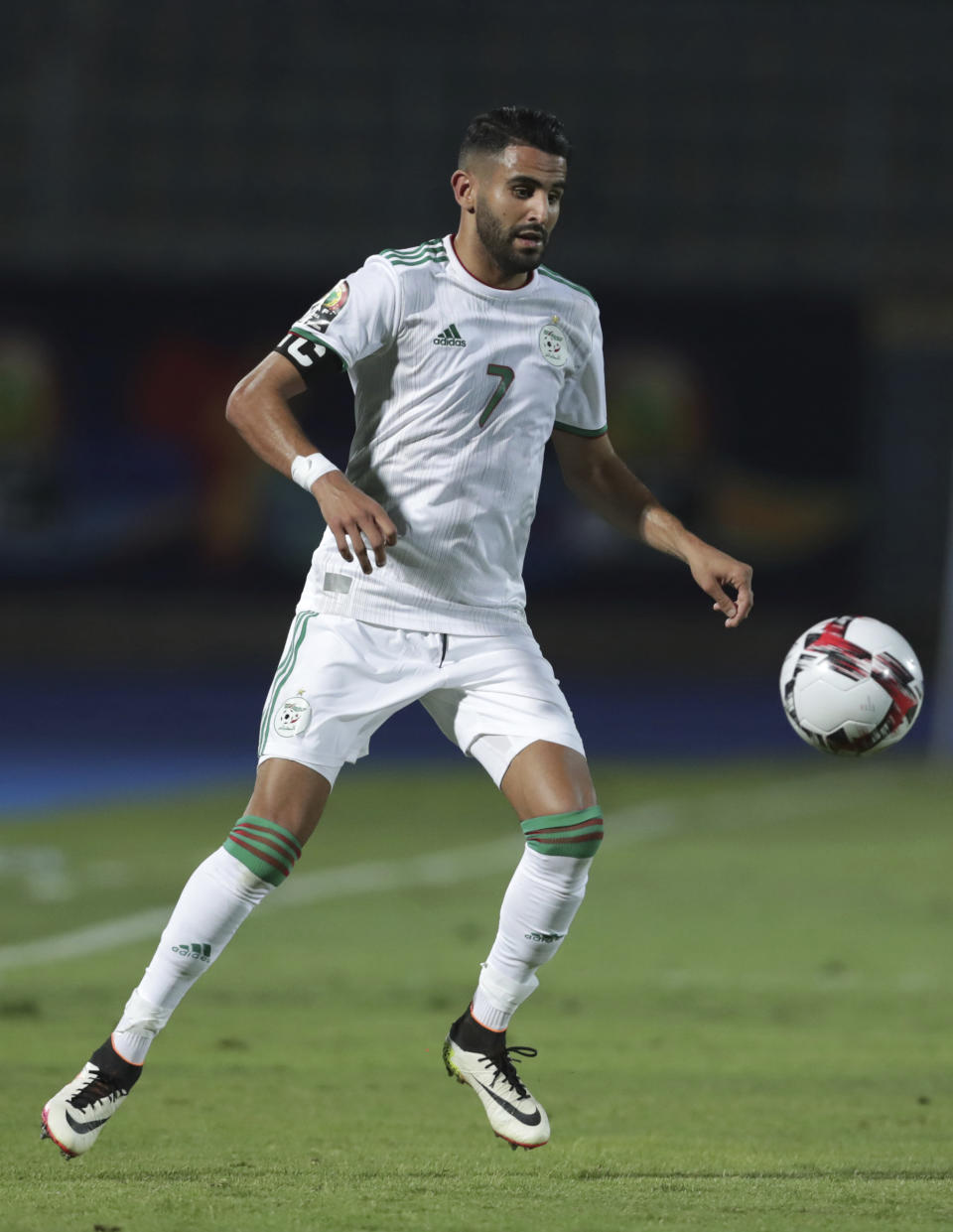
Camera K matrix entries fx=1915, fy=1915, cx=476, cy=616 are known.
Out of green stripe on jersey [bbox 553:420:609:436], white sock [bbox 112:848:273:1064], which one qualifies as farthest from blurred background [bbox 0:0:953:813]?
white sock [bbox 112:848:273:1064]

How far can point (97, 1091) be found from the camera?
185 inches

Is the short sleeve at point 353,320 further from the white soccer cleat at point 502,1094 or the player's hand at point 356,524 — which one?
the white soccer cleat at point 502,1094

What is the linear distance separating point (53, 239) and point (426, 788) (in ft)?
40.3

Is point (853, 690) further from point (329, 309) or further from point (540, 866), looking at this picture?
point (329, 309)

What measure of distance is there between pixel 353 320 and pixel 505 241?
1.47 ft

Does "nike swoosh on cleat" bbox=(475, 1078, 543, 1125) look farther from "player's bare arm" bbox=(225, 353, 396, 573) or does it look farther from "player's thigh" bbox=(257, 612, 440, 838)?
"player's bare arm" bbox=(225, 353, 396, 573)

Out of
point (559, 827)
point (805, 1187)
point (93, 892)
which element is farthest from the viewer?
point (93, 892)

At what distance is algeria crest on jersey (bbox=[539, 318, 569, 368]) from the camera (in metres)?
5.05

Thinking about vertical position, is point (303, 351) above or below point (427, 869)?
above

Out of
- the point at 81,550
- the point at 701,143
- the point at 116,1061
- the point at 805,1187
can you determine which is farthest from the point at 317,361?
the point at 701,143

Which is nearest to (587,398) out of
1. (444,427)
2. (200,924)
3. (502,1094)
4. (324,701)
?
(444,427)

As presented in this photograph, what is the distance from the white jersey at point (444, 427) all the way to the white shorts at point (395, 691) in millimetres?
63

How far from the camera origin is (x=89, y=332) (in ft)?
73.1

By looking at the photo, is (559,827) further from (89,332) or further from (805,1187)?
(89,332)
